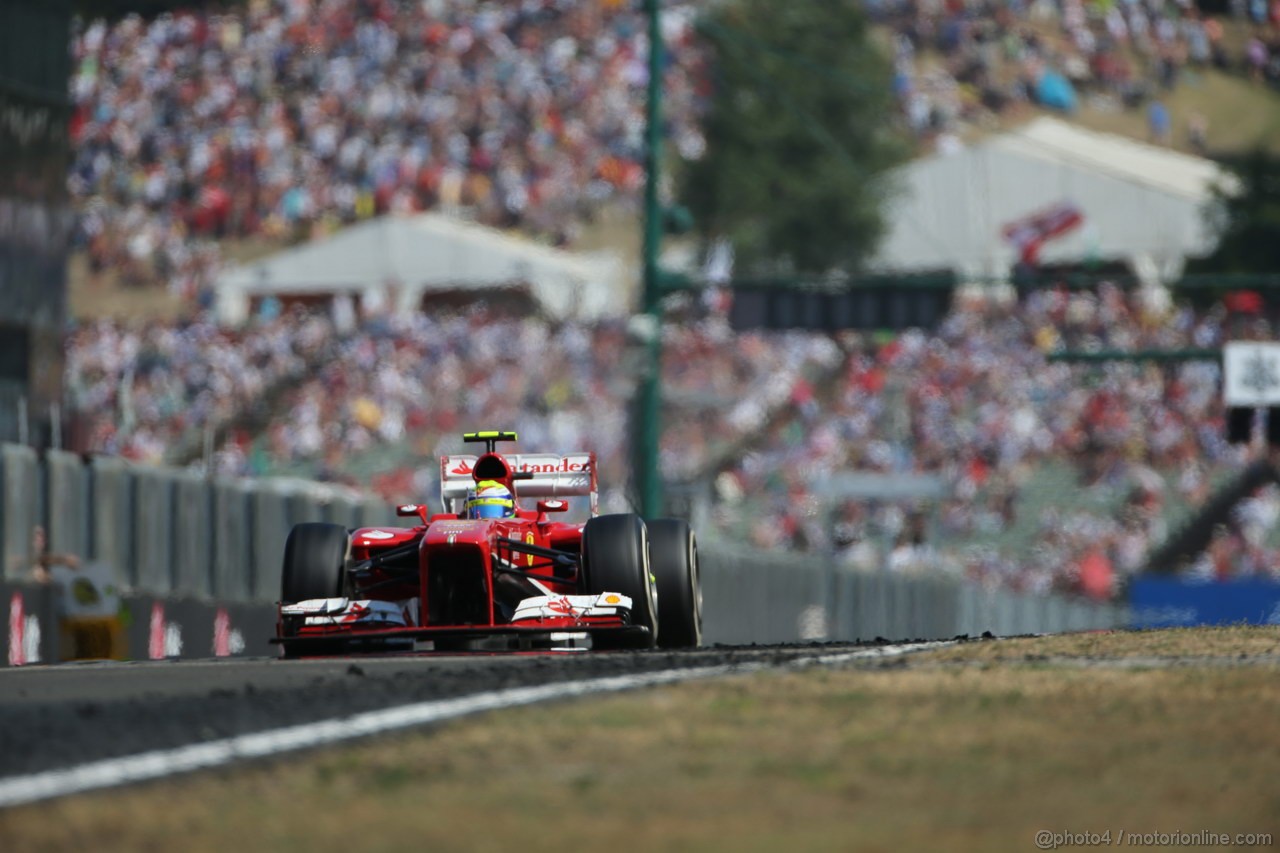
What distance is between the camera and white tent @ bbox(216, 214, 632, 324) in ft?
152

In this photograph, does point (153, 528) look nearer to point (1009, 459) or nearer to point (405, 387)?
point (1009, 459)

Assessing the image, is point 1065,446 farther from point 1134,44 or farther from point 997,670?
point 997,670

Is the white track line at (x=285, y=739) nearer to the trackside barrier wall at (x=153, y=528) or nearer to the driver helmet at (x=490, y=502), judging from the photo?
the driver helmet at (x=490, y=502)

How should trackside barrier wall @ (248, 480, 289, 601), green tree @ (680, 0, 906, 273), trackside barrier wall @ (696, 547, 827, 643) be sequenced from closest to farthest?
trackside barrier wall @ (248, 480, 289, 601) → trackside barrier wall @ (696, 547, 827, 643) → green tree @ (680, 0, 906, 273)

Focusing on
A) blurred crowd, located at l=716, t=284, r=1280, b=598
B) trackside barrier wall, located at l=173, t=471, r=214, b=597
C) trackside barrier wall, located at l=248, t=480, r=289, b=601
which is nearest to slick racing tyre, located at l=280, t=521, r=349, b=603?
trackside barrier wall, located at l=173, t=471, r=214, b=597

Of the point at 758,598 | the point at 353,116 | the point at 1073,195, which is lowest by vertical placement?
the point at 758,598

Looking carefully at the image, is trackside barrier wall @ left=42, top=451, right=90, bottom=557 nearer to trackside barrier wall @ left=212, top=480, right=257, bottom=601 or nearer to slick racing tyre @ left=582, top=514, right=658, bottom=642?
trackside barrier wall @ left=212, top=480, right=257, bottom=601

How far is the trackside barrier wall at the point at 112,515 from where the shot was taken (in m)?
16.2

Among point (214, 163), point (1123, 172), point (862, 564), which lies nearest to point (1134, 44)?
point (1123, 172)

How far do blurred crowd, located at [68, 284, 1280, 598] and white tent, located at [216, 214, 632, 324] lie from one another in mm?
3968

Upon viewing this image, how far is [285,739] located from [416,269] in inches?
1597

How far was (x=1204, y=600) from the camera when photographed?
27.8m

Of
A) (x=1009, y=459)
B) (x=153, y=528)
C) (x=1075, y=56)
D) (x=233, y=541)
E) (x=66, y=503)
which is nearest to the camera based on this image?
(x=66, y=503)

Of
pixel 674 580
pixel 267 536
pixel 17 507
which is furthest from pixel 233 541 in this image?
pixel 674 580
